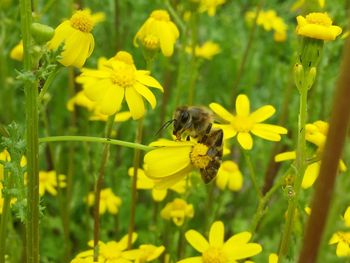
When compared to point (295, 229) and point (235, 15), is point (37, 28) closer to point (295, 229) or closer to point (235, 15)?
point (295, 229)

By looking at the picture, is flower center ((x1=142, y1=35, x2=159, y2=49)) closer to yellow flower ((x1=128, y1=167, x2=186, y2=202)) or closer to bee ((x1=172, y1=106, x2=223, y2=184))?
bee ((x1=172, y1=106, x2=223, y2=184))

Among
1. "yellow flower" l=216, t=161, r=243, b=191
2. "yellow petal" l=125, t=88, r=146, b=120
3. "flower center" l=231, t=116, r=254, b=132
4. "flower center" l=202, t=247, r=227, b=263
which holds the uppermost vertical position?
"yellow petal" l=125, t=88, r=146, b=120

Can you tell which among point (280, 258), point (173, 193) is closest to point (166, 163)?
point (280, 258)

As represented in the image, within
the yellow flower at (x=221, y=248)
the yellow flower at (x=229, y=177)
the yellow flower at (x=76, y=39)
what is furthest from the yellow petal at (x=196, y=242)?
the yellow flower at (x=229, y=177)

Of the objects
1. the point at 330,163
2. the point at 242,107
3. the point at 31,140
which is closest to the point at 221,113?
the point at 242,107

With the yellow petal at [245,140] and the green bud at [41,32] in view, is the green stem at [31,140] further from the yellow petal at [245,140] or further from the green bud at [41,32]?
the yellow petal at [245,140]

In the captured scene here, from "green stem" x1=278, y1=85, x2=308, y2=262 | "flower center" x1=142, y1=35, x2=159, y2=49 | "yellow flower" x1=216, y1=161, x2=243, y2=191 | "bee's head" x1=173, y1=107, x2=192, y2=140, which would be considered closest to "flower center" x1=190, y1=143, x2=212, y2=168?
"bee's head" x1=173, y1=107, x2=192, y2=140
